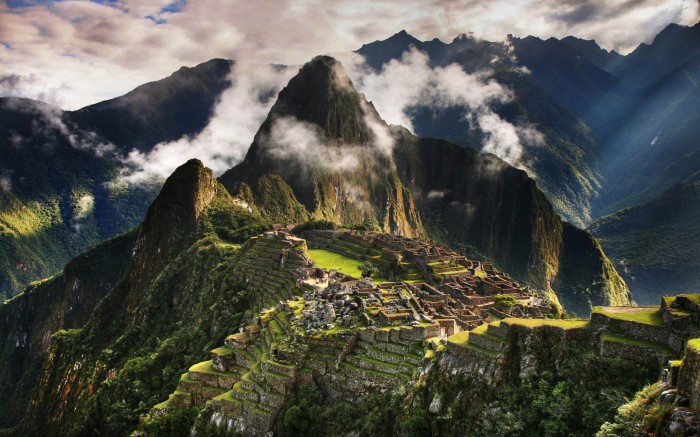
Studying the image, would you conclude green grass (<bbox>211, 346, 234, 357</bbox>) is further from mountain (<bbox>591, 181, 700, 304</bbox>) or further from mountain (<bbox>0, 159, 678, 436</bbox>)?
mountain (<bbox>591, 181, 700, 304</bbox>)

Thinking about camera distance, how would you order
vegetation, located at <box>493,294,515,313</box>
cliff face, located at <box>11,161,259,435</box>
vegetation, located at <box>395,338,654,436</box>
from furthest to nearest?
cliff face, located at <box>11,161,259,435</box>, vegetation, located at <box>493,294,515,313</box>, vegetation, located at <box>395,338,654,436</box>

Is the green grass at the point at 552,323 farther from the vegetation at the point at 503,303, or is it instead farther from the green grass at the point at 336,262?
the green grass at the point at 336,262

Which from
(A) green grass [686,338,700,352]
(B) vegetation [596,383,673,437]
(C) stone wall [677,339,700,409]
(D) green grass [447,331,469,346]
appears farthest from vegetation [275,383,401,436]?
(A) green grass [686,338,700,352]

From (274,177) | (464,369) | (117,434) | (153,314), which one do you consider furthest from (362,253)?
(274,177)

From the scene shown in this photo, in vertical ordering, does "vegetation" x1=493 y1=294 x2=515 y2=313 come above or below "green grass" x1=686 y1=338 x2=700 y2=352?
below

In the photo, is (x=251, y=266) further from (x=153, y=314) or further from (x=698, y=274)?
(x=698, y=274)

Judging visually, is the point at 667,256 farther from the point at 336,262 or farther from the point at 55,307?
the point at 55,307

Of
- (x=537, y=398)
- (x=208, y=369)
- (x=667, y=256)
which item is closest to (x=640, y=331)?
(x=537, y=398)
